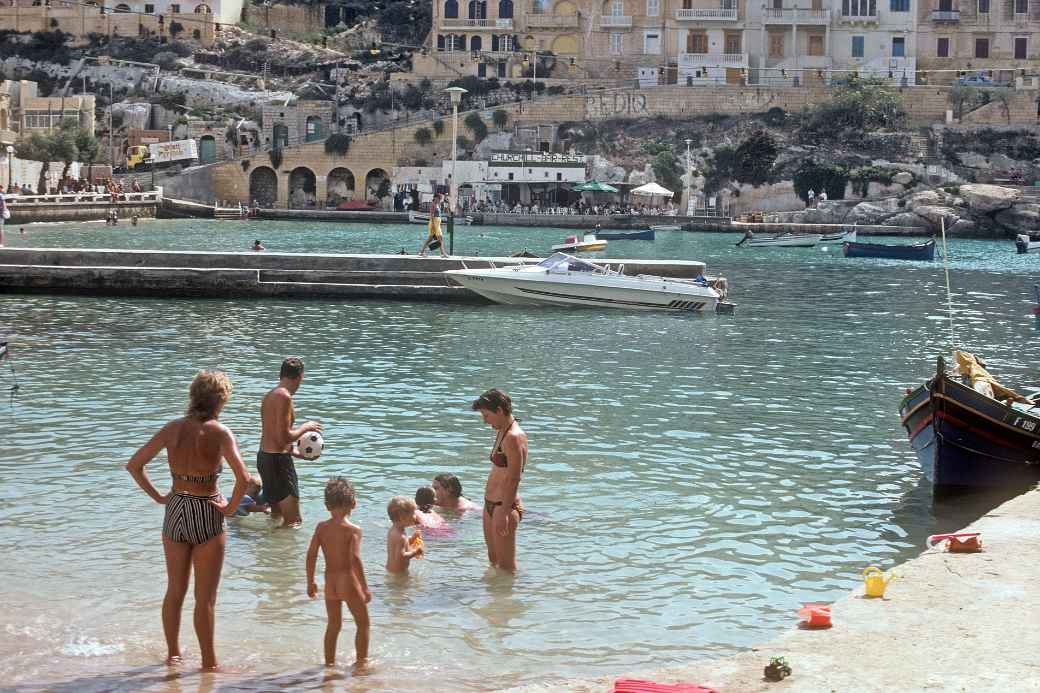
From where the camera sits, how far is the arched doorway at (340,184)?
254 feet

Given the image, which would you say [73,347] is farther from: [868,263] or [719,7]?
[719,7]

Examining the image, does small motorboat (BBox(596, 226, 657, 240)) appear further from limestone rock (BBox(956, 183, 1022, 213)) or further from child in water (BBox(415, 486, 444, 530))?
child in water (BBox(415, 486, 444, 530))

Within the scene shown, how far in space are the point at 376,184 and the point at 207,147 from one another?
11.0m

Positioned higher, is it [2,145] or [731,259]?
[2,145]

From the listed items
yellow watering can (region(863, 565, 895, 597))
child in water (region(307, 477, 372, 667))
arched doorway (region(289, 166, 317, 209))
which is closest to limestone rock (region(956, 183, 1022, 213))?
arched doorway (region(289, 166, 317, 209))

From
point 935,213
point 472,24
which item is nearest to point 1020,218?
point 935,213

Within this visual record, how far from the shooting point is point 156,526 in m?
9.91

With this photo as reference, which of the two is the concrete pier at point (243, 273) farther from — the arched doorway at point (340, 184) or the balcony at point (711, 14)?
the balcony at point (711, 14)

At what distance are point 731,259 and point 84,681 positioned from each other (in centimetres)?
3963

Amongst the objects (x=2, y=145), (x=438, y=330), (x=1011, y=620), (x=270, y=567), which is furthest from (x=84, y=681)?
(x=2, y=145)

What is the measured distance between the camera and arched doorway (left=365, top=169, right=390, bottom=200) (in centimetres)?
7681

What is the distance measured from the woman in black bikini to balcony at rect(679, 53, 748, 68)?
240 feet

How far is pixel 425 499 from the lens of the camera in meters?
9.90

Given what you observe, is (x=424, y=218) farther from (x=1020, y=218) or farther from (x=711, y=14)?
(x=1020, y=218)
